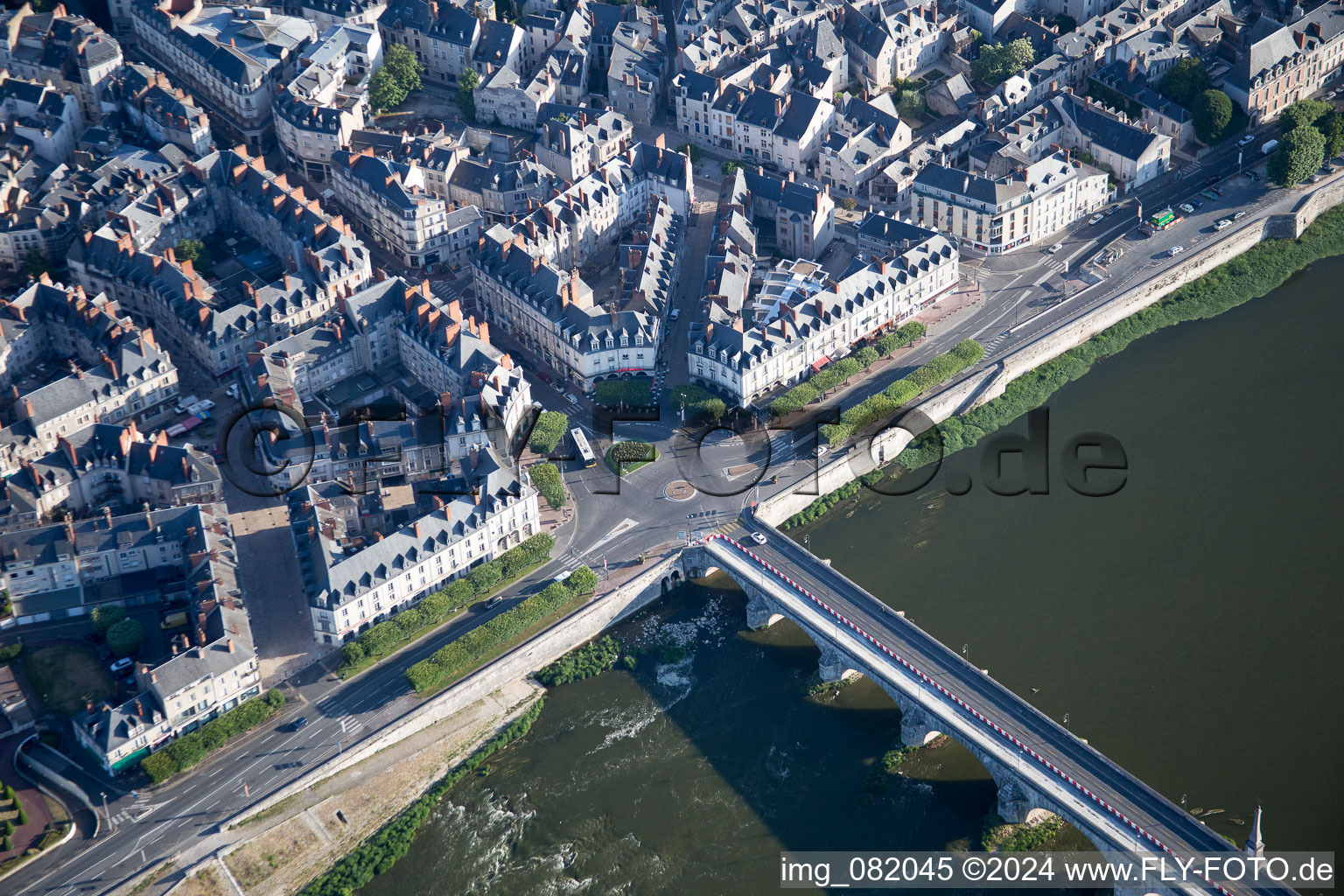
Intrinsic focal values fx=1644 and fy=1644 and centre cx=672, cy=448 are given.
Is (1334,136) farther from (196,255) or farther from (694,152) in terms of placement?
(196,255)

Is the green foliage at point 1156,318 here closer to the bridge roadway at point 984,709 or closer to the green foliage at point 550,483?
the bridge roadway at point 984,709

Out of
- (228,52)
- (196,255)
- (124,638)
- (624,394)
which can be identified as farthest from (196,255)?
(124,638)

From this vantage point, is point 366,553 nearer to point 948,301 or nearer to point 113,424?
point 113,424

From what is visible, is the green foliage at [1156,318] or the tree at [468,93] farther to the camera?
the tree at [468,93]

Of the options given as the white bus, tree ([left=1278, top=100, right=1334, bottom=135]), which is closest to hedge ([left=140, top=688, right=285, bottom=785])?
the white bus

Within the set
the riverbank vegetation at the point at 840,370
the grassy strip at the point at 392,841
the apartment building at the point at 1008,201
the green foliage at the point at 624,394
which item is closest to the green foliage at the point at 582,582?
the grassy strip at the point at 392,841
